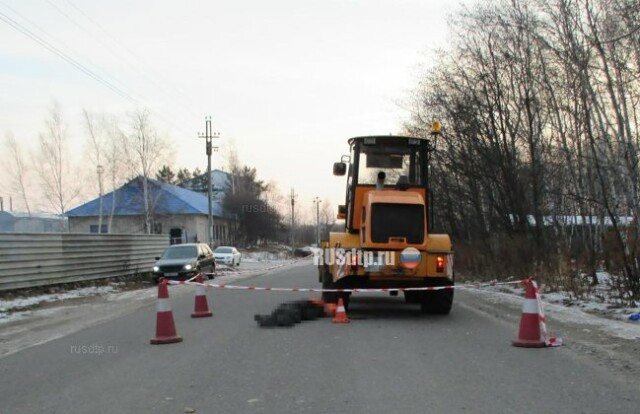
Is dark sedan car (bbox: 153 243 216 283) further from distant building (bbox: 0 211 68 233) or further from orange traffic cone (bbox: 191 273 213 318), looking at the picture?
distant building (bbox: 0 211 68 233)

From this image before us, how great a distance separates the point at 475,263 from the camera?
87.5ft

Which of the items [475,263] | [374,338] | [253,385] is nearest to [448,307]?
[374,338]

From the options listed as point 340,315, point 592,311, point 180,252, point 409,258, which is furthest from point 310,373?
point 180,252

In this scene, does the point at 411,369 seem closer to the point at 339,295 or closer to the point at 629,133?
the point at 339,295

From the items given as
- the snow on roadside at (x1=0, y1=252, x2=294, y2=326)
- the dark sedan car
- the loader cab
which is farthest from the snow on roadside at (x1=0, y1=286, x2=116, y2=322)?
the loader cab

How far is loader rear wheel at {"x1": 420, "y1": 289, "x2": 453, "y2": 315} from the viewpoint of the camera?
1295 centimetres

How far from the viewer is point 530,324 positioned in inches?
350

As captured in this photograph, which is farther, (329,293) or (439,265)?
(329,293)

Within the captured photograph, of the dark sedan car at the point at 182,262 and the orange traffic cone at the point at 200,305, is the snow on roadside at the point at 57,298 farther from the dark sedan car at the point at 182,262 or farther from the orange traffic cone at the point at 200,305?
the orange traffic cone at the point at 200,305

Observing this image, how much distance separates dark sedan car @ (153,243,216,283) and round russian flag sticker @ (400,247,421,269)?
13.9 meters

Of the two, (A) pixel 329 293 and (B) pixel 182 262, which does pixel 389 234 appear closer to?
(A) pixel 329 293

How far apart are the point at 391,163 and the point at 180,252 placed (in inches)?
566

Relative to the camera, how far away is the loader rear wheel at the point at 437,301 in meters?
12.9

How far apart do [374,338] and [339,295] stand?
293cm
